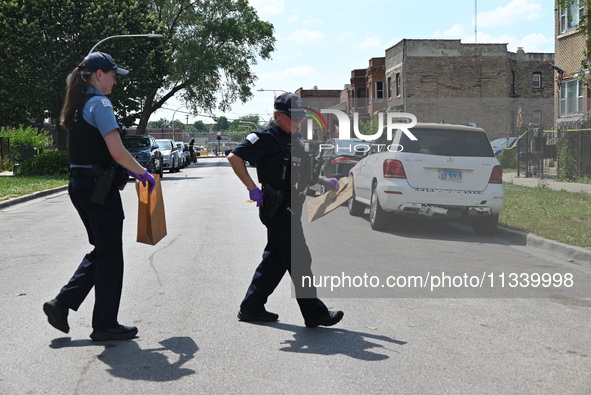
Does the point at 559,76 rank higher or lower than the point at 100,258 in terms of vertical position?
higher

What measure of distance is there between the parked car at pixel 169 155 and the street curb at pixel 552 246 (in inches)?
1153

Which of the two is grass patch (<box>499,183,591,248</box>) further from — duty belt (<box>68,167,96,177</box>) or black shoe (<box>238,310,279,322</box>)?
duty belt (<box>68,167,96,177</box>)

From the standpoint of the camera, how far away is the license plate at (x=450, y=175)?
1171cm

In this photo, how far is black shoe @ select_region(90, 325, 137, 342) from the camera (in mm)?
5344

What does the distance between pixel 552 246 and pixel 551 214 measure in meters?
3.49

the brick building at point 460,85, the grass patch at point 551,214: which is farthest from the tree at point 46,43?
the grass patch at point 551,214

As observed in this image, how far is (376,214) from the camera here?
12.4m

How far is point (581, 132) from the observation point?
2328 cm

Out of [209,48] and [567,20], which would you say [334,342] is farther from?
[209,48]

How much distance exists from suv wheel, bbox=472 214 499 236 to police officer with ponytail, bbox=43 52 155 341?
25.7ft

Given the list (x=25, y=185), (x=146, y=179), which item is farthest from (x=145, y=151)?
(x=146, y=179)

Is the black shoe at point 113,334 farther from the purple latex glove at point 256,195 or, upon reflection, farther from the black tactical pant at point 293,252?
the purple latex glove at point 256,195

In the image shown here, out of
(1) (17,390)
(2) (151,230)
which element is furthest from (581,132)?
(1) (17,390)

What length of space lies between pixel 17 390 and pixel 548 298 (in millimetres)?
4949
